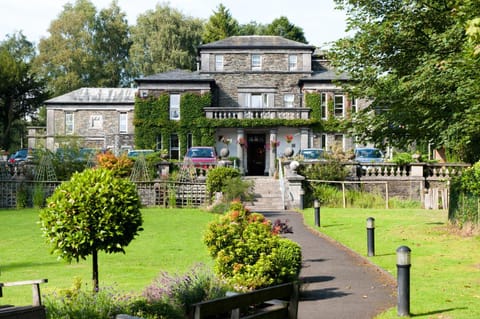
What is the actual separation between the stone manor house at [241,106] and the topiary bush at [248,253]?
3571 cm

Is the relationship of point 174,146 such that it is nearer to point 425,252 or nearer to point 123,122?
point 123,122

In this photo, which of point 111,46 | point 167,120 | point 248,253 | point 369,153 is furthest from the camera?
point 111,46

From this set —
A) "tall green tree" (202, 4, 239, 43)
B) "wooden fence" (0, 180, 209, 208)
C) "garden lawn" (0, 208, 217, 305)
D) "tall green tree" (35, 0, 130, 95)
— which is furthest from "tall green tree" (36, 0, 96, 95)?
"garden lawn" (0, 208, 217, 305)

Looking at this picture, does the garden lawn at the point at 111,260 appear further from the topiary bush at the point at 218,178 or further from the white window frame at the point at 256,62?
the white window frame at the point at 256,62

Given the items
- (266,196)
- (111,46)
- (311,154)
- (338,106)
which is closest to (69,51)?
(111,46)

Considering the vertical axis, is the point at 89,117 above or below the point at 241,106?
below

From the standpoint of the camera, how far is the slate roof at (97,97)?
54.0 meters

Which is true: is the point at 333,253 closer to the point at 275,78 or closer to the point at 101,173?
the point at 101,173

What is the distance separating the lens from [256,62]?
5169 centimetres

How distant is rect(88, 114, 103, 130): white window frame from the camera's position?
54047mm

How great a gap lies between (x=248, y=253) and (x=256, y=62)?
4243cm

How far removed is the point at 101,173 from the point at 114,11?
233 feet

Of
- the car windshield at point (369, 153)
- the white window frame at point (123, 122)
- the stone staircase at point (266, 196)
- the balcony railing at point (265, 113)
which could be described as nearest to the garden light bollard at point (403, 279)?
the stone staircase at point (266, 196)

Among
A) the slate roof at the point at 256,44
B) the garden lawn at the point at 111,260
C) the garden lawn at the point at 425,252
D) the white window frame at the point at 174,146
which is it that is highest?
the slate roof at the point at 256,44
